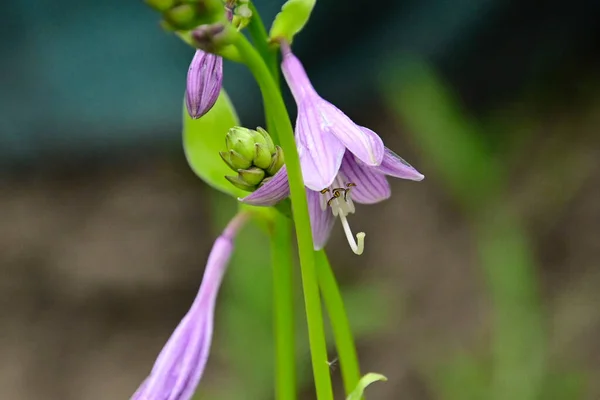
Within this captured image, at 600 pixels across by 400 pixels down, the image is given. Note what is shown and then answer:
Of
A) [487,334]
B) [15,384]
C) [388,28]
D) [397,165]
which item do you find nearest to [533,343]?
[487,334]

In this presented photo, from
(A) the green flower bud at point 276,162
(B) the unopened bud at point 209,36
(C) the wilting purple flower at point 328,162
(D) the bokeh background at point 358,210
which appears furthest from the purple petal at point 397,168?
(D) the bokeh background at point 358,210

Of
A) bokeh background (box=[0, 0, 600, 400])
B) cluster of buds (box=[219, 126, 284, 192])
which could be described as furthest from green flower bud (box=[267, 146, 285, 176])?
bokeh background (box=[0, 0, 600, 400])

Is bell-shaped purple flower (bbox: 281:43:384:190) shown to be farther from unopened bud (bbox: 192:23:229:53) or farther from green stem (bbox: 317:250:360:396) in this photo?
unopened bud (bbox: 192:23:229:53)

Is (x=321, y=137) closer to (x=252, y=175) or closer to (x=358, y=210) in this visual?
(x=252, y=175)

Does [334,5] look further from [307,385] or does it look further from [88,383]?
[88,383]

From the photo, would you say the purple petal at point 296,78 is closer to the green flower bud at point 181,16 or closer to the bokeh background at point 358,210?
the green flower bud at point 181,16

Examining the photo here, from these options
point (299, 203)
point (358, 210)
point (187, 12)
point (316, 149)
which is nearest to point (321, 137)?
point (316, 149)
